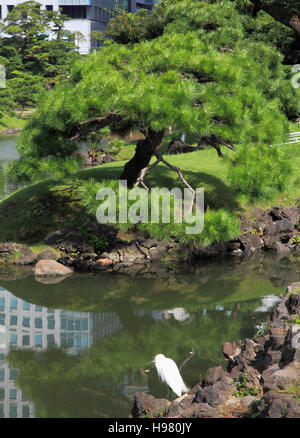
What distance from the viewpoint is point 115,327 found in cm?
855

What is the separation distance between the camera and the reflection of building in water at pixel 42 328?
7.73 m

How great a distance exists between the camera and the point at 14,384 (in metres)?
6.75

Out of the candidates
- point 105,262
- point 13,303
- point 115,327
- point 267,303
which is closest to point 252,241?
point 267,303

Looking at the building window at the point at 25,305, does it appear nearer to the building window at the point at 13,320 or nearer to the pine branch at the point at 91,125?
the building window at the point at 13,320

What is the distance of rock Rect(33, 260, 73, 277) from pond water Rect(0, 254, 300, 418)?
20 cm

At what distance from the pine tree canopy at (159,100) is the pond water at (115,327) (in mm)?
2413

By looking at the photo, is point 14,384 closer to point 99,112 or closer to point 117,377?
point 117,377

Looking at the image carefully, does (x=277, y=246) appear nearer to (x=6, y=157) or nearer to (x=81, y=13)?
(x=6, y=157)

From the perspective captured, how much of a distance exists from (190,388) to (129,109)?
163 inches

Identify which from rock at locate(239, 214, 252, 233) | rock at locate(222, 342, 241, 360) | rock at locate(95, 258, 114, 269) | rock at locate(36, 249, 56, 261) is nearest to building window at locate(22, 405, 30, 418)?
rock at locate(222, 342, 241, 360)

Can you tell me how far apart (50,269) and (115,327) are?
272 cm

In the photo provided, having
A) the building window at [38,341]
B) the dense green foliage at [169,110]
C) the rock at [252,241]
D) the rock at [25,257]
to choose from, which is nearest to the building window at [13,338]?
the building window at [38,341]

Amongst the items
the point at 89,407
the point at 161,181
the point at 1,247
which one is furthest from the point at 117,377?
the point at 161,181

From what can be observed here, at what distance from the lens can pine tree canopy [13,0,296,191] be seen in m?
8.59
